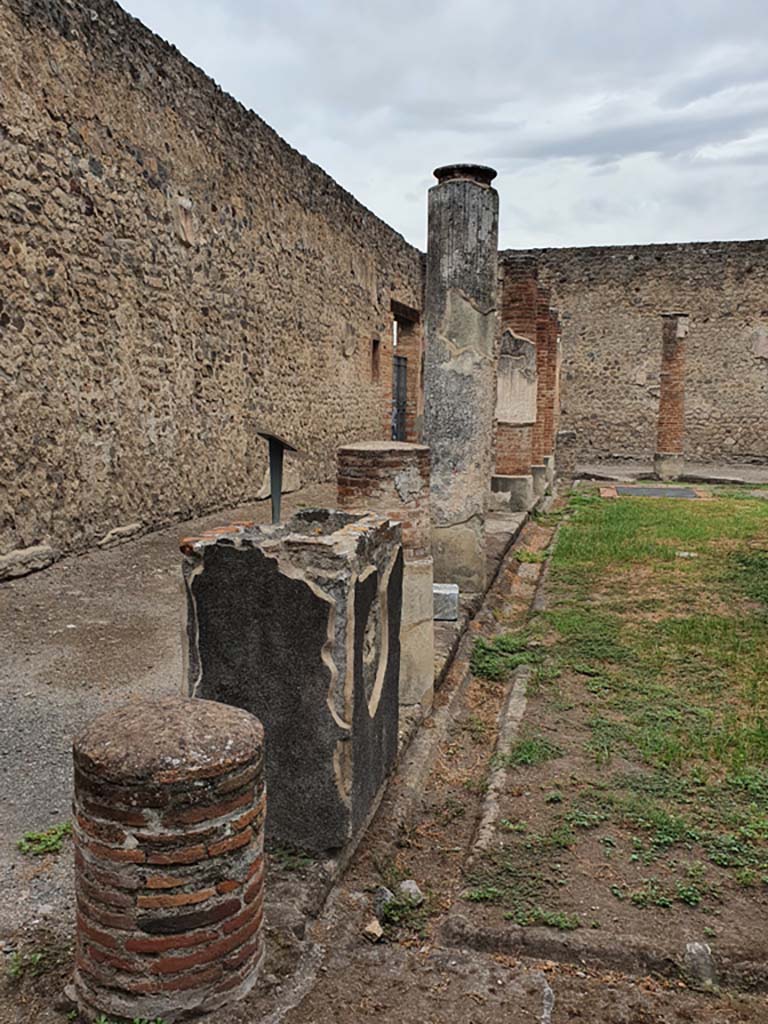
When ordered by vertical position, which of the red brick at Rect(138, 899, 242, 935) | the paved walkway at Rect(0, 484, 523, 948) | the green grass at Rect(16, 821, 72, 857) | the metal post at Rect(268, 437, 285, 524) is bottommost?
the green grass at Rect(16, 821, 72, 857)

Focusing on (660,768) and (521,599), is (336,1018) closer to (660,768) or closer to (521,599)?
(660,768)

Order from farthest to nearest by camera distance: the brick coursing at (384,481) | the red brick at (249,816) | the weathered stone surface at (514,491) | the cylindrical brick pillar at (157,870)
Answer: the weathered stone surface at (514,491)
the brick coursing at (384,481)
the red brick at (249,816)
the cylindrical brick pillar at (157,870)

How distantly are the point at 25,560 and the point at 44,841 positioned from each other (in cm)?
368

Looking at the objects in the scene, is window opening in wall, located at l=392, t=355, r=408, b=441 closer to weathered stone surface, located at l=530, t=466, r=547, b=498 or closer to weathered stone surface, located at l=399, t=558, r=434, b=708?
weathered stone surface, located at l=530, t=466, r=547, b=498

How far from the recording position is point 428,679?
4.65 metres

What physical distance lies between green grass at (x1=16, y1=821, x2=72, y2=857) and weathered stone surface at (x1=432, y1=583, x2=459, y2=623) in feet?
11.0

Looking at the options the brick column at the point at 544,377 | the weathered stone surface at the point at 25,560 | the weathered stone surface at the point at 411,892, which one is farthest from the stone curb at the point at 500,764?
the brick column at the point at 544,377

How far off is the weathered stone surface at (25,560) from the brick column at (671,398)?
14308 mm

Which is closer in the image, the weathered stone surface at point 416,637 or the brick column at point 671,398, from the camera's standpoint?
the weathered stone surface at point 416,637

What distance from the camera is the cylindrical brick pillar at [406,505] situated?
4539 millimetres

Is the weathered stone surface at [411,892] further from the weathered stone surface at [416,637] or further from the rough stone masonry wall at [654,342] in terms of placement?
the rough stone masonry wall at [654,342]

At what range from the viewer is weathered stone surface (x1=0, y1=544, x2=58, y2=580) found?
593 centimetres

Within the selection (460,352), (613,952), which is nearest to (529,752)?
(613,952)

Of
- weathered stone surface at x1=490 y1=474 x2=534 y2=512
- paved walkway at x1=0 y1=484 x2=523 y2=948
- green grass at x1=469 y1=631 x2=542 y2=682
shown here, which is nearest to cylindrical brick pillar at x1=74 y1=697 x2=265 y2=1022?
paved walkway at x1=0 y1=484 x2=523 y2=948
